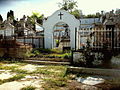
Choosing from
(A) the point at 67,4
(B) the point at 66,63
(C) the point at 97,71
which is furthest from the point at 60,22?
(A) the point at 67,4

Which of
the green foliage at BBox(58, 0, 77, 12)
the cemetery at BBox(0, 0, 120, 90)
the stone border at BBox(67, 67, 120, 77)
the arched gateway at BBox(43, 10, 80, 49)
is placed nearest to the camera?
the cemetery at BBox(0, 0, 120, 90)

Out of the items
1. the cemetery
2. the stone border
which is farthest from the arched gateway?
the stone border

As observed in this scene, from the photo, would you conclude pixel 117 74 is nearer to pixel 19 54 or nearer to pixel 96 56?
pixel 96 56

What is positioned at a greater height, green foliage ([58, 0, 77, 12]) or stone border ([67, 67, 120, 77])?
green foliage ([58, 0, 77, 12])

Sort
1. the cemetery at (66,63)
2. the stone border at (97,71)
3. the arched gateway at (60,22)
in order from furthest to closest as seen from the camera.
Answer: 1. the arched gateway at (60,22)
2. the stone border at (97,71)
3. the cemetery at (66,63)

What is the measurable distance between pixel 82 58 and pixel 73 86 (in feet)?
11.5

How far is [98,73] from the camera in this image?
241 inches

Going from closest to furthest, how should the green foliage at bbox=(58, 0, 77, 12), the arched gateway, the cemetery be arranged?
the cemetery < the arched gateway < the green foliage at bbox=(58, 0, 77, 12)

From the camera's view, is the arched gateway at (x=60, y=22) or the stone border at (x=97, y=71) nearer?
the stone border at (x=97, y=71)

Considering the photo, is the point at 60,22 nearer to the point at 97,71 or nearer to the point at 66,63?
the point at 66,63

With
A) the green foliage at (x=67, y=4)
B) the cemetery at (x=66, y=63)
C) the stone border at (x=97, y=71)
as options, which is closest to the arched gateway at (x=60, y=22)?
the cemetery at (x=66, y=63)

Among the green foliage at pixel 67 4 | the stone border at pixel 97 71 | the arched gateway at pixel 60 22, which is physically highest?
the green foliage at pixel 67 4

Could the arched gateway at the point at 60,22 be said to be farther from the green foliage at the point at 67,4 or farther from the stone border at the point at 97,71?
the green foliage at the point at 67,4

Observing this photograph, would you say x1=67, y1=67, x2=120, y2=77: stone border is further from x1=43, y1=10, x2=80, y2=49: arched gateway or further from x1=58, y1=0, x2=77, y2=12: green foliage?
x1=58, y1=0, x2=77, y2=12: green foliage
